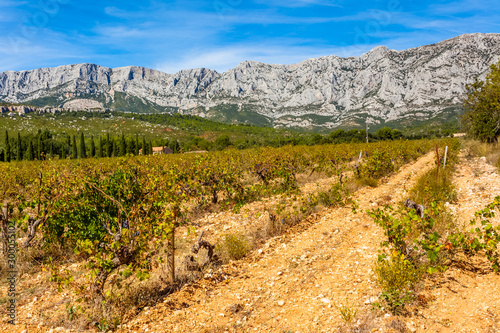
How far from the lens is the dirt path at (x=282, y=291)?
4297 mm

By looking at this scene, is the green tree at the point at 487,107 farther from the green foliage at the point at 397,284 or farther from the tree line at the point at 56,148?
the tree line at the point at 56,148

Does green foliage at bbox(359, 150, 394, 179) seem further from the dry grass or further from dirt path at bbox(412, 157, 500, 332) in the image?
dirt path at bbox(412, 157, 500, 332)

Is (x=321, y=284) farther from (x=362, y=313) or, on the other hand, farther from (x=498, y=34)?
(x=498, y=34)

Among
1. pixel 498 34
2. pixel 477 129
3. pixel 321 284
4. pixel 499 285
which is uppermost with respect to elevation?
pixel 498 34

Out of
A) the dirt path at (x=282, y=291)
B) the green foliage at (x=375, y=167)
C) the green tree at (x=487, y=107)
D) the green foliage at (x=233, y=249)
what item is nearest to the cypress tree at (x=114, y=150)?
the green foliage at (x=375, y=167)

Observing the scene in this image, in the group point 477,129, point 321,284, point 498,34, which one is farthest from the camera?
point 498,34

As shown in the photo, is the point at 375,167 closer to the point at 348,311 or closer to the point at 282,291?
the point at 282,291

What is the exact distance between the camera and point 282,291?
5176mm

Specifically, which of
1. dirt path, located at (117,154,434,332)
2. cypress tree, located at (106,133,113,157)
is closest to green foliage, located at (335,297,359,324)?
dirt path, located at (117,154,434,332)

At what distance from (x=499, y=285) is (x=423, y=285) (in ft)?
3.98

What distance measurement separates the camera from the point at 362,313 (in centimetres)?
420

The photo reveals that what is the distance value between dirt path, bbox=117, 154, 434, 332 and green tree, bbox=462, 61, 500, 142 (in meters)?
19.5

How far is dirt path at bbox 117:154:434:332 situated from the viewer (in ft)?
14.1

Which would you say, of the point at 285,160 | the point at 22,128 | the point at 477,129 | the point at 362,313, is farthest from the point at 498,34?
the point at 22,128
